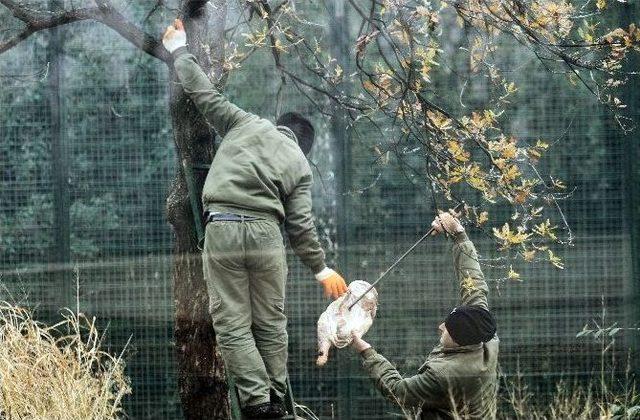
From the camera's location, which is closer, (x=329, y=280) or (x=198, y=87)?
(x=198, y=87)

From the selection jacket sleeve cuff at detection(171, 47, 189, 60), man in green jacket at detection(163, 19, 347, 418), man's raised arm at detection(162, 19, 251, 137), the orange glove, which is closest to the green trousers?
man in green jacket at detection(163, 19, 347, 418)

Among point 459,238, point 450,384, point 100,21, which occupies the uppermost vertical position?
point 100,21

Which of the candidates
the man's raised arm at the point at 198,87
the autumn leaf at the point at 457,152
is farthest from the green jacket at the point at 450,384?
the man's raised arm at the point at 198,87

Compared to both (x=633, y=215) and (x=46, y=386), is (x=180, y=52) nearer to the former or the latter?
(x=46, y=386)

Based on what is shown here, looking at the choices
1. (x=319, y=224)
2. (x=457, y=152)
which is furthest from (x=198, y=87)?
(x=319, y=224)

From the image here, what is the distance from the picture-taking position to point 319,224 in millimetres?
6309

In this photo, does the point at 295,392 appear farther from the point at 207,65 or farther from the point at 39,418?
the point at 207,65

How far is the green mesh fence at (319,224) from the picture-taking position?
630cm

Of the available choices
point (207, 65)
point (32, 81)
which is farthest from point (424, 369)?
point (32, 81)

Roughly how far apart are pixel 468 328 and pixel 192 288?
1368 mm

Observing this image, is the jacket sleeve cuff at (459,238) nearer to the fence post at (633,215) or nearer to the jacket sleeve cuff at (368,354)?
the jacket sleeve cuff at (368,354)

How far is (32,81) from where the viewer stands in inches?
251

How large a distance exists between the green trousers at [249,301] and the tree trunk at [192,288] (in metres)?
0.50

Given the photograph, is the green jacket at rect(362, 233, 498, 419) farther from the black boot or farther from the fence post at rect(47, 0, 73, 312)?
the fence post at rect(47, 0, 73, 312)
